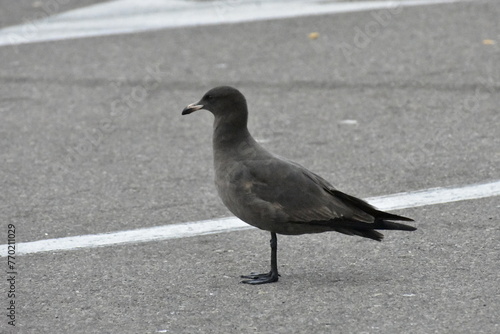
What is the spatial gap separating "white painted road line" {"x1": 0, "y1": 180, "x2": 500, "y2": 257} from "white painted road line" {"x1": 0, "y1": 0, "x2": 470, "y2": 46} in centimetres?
506

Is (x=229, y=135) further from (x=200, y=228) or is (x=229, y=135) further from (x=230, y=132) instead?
(x=200, y=228)

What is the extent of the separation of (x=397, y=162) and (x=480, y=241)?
5.28 ft

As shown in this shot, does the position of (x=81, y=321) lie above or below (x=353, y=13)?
below

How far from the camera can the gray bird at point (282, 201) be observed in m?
4.66

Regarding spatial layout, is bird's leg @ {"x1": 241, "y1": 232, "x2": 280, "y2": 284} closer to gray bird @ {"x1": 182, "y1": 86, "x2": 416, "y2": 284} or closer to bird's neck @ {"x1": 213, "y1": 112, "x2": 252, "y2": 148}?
gray bird @ {"x1": 182, "y1": 86, "x2": 416, "y2": 284}

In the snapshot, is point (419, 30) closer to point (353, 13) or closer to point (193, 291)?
point (353, 13)

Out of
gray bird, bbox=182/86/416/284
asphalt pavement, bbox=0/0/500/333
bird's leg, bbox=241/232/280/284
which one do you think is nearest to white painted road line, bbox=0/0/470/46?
asphalt pavement, bbox=0/0/500/333

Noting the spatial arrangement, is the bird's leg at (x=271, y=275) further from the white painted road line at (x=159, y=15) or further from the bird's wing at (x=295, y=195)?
the white painted road line at (x=159, y=15)

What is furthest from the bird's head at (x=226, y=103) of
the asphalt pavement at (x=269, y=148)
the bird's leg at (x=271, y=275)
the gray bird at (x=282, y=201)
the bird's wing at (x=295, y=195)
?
the asphalt pavement at (x=269, y=148)

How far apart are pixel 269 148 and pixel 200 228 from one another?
1724 millimetres

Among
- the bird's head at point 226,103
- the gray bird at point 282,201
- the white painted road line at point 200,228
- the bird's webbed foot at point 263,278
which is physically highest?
the bird's head at point 226,103

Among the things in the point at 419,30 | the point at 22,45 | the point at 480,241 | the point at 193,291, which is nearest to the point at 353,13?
the point at 419,30

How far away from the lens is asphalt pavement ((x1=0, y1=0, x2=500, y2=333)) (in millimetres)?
4438

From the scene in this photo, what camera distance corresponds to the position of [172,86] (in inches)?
347
